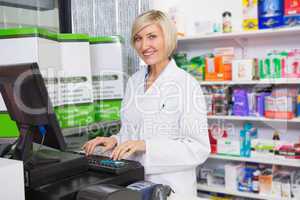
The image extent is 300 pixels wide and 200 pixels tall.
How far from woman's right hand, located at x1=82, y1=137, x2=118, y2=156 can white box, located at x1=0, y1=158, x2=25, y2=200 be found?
1.61 ft

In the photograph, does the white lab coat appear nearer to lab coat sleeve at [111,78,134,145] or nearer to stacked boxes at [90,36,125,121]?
lab coat sleeve at [111,78,134,145]

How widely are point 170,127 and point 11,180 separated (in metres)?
0.84

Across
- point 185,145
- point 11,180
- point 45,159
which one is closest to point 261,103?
point 185,145

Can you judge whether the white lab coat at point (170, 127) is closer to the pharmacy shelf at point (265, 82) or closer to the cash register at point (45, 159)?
the cash register at point (45, 159)

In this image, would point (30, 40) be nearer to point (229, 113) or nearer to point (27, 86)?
point (27, 86)

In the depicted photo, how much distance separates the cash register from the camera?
87 centimetres

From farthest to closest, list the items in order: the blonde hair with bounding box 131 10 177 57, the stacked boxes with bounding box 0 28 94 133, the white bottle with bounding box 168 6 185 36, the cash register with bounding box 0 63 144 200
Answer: the white bottle with bounding box 168 6 185 36 → the stacked boxes with bounding box 0 28 94 133 → the blonde hair with bounding box 131 10 177 57 → the cash register with bounding box 0 63 144 200

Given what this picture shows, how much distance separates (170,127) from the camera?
1507 mm

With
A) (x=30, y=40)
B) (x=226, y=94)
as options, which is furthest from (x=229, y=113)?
(x=30, y=40)

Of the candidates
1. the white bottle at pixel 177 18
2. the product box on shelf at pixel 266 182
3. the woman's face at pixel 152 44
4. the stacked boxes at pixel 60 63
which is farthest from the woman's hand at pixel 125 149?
the white bottle at pixel 177 18

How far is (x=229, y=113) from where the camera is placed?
99.8 inches

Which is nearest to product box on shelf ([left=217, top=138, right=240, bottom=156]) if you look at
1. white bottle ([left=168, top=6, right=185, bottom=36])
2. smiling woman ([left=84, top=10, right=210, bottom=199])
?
white bottle ([left=168, top=6, right=185, bottom=36])

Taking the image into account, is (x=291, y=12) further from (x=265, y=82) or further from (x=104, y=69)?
(x=104, y=69)

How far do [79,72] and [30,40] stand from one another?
371 mm
